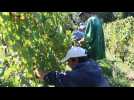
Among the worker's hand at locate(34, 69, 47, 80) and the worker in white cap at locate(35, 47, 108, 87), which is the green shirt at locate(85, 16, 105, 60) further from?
the worker's hand at locate(34, 69, 47, 80)

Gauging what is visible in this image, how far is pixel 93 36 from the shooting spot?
3127 millimetres

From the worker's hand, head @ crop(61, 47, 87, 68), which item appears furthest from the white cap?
the worker's hand

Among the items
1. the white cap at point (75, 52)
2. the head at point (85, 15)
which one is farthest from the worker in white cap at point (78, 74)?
the head at point (85, 15)

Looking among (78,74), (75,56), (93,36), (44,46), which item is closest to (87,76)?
(78,74)

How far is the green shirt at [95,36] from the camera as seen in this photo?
3104mm

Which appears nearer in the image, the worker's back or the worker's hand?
the worker's back

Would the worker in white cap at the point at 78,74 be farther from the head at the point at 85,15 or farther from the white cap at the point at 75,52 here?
the head at the point at 85,15

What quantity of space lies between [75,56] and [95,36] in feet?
0.99

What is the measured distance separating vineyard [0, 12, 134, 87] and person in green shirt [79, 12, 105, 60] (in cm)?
6

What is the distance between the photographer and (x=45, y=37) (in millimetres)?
3223

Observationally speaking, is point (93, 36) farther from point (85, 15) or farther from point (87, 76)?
point (87, 76)

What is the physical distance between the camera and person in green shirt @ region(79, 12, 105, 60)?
3106 mm

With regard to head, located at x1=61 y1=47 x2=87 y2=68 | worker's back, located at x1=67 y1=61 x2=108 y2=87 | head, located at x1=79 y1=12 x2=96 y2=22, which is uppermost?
head, located at x1=79 y1=12 x2=96 y2=22

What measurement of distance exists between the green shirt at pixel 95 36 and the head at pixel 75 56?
0.09m
